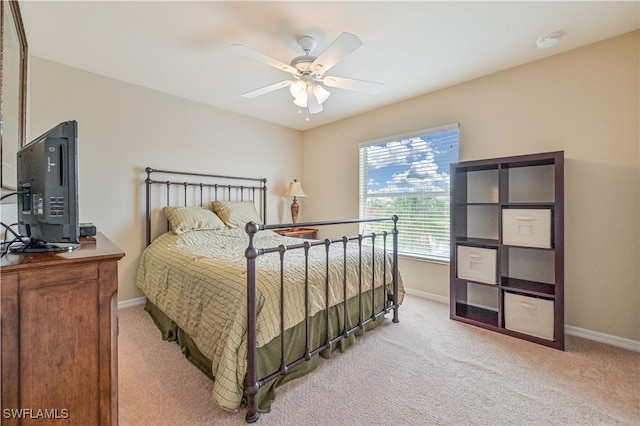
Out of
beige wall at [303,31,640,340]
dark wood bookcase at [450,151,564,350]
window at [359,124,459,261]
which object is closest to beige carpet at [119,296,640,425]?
dark wood bookcase at [450,151,564,350]

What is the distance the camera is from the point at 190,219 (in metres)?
3.00

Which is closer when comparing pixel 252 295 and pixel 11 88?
pixel 252 295

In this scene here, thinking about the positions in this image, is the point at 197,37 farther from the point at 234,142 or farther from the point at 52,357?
the point at 52,357

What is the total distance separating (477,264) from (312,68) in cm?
220

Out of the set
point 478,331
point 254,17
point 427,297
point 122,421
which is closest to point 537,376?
point 478,331

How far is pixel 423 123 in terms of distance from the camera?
10.6 feet

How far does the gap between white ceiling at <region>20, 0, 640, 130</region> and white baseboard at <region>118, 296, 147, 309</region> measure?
7.64ft

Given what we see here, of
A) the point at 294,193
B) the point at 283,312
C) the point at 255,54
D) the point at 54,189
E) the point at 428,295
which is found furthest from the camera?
the point at 294,193

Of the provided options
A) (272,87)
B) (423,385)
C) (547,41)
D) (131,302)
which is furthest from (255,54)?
(131,302)

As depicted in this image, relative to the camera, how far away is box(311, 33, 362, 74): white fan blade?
166cm

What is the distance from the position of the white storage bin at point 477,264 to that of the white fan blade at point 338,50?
6.51 ft

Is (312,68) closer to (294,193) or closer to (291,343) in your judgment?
(291,343)

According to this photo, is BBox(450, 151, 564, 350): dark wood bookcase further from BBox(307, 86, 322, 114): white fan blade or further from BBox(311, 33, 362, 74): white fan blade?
BBox(311, 33, 362, 74): white fan blade

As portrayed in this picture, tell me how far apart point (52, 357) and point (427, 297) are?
3200 millimetres
